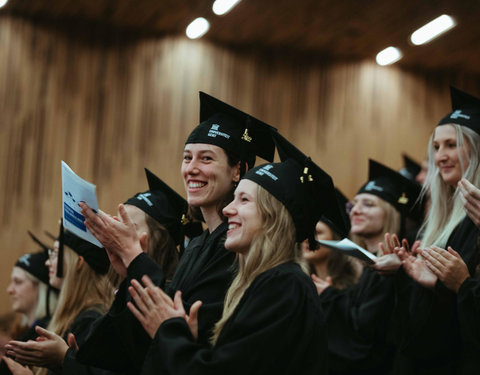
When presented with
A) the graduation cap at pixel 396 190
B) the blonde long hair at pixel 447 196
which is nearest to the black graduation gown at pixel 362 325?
the graduation cap at pixel 396 190

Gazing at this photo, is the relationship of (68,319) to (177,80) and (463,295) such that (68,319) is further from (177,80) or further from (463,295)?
(177,80)

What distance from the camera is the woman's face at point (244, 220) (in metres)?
2.52

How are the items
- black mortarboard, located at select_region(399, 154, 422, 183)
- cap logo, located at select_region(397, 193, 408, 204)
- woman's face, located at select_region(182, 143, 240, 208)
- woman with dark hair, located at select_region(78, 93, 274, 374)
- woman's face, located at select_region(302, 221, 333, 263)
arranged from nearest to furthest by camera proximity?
woman with dark hair, located at select_region(78, 93, 274, 374) → woman's face, located at select_region(182, 143, 240, 208) → cap logo, located at select_region(397, 193, 408, 204) → woman's face, located at select_region(302, 221, 333, 263) → black mortarboard, located at select_region(399, 154, 422, 183)

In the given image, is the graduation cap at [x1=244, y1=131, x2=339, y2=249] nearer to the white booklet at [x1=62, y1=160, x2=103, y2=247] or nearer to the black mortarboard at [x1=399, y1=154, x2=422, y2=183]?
the white booklet at [x1=62, y1=160, x2=103, y2=247]

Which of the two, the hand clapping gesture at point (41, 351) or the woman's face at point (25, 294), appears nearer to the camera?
the hand clapping gesture at point (41, 351)

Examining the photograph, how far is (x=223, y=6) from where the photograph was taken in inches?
319

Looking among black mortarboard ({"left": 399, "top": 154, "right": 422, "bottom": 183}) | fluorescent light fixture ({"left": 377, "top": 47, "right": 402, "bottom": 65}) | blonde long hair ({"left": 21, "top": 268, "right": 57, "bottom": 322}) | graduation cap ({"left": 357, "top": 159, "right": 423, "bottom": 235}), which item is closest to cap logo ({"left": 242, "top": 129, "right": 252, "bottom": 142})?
graduation cap ({"left": 357, "top": 159, "right": 423, "bottom": 235})

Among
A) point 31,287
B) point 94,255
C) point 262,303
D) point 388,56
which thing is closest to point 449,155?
point 262,303

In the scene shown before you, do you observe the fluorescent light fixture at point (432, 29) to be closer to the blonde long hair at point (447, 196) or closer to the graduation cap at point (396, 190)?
the graduation cap at point (396, 190)

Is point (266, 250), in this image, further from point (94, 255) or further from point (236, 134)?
point (94, 255)

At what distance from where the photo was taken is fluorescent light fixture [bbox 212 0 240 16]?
26.2 feet

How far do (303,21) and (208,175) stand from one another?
20.1 ft

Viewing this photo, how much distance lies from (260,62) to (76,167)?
129 inches

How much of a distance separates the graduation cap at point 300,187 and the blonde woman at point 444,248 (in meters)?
1.05
